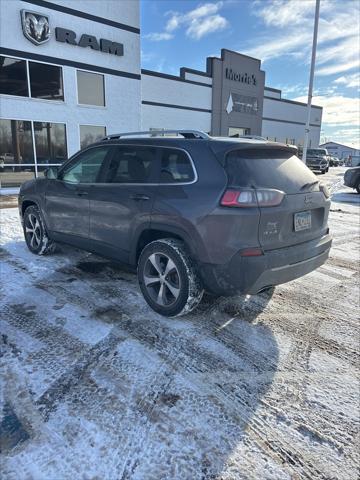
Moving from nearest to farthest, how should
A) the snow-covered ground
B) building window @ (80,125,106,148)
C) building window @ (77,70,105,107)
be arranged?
the snow-covered ground, building window @ (77,70,105,107), building window @ (80,125,106,148)

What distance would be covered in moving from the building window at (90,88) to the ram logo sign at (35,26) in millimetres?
1868

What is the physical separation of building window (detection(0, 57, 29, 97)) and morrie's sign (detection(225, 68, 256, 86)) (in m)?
18.1

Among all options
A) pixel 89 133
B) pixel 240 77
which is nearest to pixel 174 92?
pixel 240 77

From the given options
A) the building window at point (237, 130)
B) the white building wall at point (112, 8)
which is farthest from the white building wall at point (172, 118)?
the white building wall at point (112, 8)

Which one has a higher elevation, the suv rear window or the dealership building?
the dealership building

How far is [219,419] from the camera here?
218 cm

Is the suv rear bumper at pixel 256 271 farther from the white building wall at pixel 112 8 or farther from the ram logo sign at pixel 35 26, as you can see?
the white building wall at pixel 112 8

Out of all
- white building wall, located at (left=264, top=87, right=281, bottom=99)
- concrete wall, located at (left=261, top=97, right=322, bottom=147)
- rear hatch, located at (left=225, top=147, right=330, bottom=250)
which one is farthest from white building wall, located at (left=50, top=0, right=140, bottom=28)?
white building wall, located at (left=264, top=87, right=281, bottom=99)

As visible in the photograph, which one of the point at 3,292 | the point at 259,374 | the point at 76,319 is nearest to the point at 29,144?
the point at 3,292

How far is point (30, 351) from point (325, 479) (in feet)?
7.29

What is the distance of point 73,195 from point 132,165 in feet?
3.62

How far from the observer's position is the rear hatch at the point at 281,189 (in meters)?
2.95

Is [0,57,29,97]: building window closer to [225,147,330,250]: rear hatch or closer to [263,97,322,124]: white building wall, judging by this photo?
[225,147,330,250]: rear hatch

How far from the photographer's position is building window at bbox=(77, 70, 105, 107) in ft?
49.6
